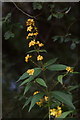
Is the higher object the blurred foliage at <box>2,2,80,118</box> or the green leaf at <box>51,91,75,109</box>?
the blurred foliage at <box>2,2,80,118</box>

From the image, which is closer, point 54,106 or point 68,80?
point 54,106

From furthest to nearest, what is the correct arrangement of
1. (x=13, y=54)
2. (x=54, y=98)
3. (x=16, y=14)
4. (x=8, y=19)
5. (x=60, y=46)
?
(x=13, y=54), (x=60, y=46), (x=16, y=14), (x=8, y=19), (x=54, y=98)

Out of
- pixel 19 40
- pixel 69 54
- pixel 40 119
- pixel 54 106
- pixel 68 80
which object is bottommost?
pixel 40 119

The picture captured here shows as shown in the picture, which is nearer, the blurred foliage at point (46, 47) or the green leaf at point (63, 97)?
the green leaf at point (63, 97)

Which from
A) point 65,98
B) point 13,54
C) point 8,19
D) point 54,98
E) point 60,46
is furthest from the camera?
point 13,54

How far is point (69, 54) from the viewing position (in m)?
2.02

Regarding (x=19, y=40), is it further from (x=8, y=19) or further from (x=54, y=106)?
(x=54, y=106)

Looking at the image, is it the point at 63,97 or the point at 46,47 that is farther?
the point at 46,47

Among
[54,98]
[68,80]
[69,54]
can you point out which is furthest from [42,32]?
[54,98]

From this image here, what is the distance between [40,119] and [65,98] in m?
0.78

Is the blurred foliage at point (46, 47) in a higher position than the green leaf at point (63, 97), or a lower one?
higher

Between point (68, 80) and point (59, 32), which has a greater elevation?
point (59, 32)

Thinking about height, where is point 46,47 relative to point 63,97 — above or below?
above

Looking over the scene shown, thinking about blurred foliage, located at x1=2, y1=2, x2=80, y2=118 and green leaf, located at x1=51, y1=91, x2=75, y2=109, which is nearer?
green leaf, located at x1=51, y1=91, x2=75, y2=109
